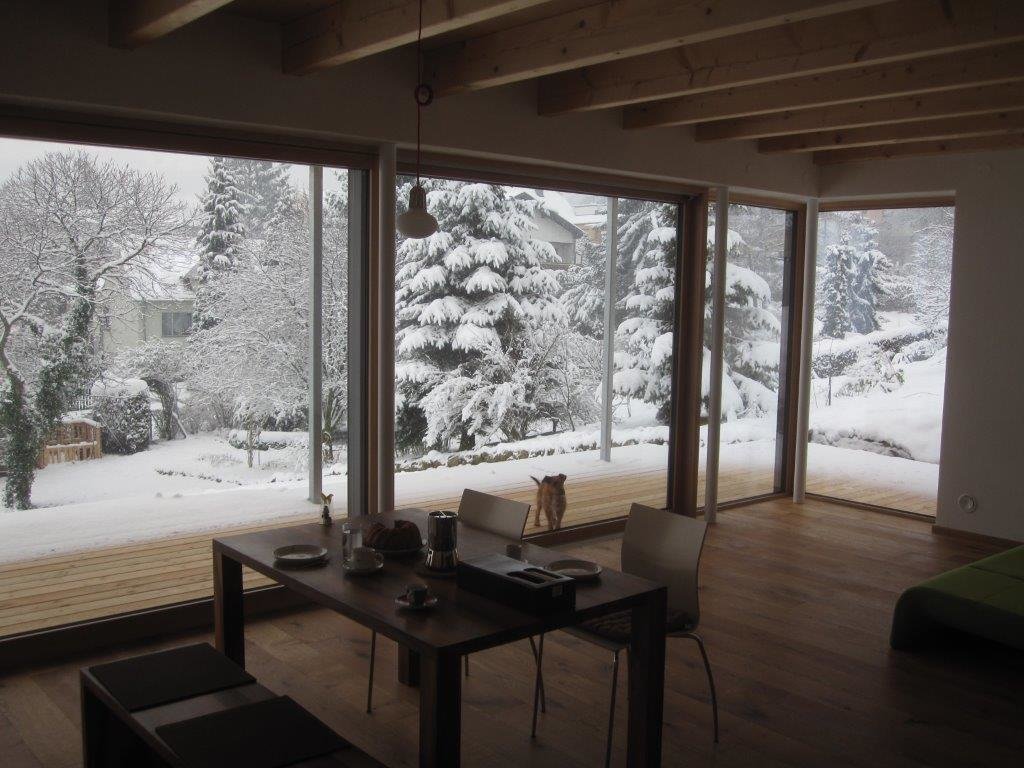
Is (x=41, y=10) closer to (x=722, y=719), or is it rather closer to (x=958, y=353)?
(x=722, y=719)

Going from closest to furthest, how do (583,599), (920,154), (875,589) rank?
(583,599)
(875,589)
(920,154)

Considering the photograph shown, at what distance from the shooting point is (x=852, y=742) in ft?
10.6

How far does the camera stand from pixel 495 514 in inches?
145

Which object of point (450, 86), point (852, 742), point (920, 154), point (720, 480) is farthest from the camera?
point (720, 480)

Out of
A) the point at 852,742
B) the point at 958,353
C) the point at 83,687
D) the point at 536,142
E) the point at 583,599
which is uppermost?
the point at 536,142

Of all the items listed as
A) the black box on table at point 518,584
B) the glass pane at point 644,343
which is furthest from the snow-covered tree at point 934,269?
the black box on table at point 518,584

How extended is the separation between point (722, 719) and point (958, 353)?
3.89 meters

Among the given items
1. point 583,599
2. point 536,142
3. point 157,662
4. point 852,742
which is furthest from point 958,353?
point 157,662

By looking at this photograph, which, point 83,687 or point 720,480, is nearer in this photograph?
point 83,687

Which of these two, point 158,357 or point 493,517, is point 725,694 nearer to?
point 493,517

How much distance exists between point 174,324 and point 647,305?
10.8 ft

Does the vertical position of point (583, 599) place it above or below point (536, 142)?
below

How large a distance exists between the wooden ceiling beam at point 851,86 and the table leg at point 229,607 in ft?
11.4

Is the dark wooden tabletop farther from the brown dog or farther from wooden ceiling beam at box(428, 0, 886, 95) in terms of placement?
the brown dog
